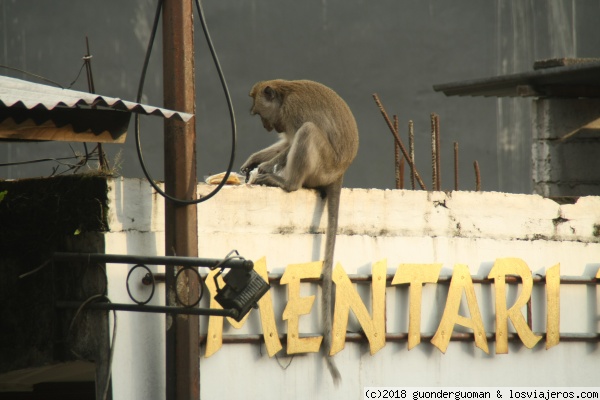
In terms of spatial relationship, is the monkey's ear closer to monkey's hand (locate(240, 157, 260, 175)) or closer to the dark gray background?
monkey's hand (locate(240, 157, 260, 175))

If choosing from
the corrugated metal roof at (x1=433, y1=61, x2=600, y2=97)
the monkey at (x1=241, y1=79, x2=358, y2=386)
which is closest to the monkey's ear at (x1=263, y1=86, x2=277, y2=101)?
the monkey at (x1=241, y1=79, x2=358, y2=386)

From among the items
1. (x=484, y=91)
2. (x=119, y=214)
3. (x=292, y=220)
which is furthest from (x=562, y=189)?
(x=119, y=214)

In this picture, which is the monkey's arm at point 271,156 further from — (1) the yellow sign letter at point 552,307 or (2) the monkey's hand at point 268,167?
(1) the yellow sign letter at point 552,307

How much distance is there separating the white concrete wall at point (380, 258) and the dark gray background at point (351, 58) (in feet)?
9.35

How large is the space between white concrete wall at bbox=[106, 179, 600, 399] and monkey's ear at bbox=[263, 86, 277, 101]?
0.92 metres

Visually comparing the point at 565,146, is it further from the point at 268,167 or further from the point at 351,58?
Result: the point at 268,167

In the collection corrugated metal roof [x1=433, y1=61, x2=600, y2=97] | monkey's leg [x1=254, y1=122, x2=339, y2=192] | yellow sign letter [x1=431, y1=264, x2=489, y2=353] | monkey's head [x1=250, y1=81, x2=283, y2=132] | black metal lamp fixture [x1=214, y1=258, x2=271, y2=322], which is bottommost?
yellow sign letter [x1=431, y1=264, x2=489, y2=353]

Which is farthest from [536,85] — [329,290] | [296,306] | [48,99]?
[48,99]

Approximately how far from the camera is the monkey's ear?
691 centimetres

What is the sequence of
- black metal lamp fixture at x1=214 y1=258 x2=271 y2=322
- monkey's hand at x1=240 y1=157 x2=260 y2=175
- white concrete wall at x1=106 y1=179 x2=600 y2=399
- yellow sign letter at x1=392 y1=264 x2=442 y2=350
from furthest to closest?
monkey's hand at x1=240 y1=157 x2=260 y2=175 < yellow sign letter at x1=392 y1=264 x2=442 y2=350 < white concrete wall at x1=106 y1=179 x2=600 y2=399 < black metal lamp fixture at x1=214 y1=258 x2=271 y2=322

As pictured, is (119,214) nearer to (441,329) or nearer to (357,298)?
(357,298)

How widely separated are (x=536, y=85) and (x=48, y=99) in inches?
219

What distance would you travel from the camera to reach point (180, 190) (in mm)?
5391

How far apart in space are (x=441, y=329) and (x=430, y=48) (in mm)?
4053
